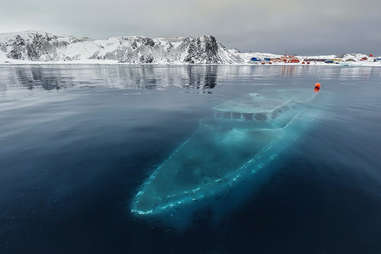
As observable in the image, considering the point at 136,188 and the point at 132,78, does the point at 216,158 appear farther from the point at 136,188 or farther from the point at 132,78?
the point at 132,78

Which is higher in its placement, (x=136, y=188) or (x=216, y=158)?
(x=216, y=158)

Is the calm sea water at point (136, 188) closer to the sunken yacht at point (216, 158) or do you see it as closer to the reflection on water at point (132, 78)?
the sunken yacht at point (216, 158)

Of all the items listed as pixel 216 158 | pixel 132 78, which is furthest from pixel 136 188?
pixel 132 78

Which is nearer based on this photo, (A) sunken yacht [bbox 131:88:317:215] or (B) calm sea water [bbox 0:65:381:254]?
(B) calm sea water [bbox 0:65:381:254]

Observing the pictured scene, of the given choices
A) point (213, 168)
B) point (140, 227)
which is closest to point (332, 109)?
point (213, 168)

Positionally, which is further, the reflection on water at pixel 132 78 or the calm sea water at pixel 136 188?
the reflection on water at pixel 132 78

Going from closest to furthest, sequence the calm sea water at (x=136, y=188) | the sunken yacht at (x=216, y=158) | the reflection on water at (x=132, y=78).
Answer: the calm sea water at (x=136, y=188) < the sunken yacht at (x=216, y=158) < the reflection on water at (x=132, y=78)

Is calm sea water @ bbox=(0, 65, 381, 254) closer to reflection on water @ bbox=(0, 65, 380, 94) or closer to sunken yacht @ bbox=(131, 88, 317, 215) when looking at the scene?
sunken yacht @ bbox=(131, 88, 317, 215)

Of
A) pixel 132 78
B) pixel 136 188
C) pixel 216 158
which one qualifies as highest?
pixel 132 78

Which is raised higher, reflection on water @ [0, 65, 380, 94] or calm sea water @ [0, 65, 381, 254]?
reflection on water @ [0, 65, 380, 94]

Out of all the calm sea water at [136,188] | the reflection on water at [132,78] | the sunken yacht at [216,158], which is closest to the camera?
the calm sea water at [136,188]

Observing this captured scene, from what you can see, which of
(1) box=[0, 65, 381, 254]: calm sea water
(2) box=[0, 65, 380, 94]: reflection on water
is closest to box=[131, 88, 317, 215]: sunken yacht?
(1) box=[0, 65, 381, 254]: calm sea water

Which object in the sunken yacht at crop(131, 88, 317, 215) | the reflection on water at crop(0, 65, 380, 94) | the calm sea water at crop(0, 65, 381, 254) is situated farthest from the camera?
the reflection on water at crop(0, 65, 380, 94)

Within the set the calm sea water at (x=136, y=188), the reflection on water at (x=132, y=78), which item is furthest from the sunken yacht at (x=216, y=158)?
the reflection on water at (x=132, y=78)
